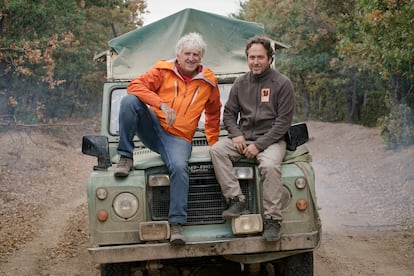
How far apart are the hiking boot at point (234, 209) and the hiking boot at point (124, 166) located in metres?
0.87

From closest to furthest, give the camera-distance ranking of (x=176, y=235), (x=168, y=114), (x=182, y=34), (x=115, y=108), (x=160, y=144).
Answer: (x=176, y=235) → (x=168, y=114) → (x=160, y=144) → (x=115, y=108) → (x=182, y=34)

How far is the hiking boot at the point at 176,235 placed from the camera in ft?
16.2

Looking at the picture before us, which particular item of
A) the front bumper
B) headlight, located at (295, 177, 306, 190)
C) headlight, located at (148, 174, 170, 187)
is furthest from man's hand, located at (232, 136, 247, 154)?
the front bumper

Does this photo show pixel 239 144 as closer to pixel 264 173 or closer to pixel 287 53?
pixel 264 173

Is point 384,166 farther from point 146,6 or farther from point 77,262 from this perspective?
point 146,6

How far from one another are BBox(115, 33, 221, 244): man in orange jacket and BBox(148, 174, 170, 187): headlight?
101 millimetres

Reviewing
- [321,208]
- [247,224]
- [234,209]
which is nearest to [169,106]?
[234,209]

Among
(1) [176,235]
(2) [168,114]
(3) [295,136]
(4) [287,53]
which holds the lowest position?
(1) [176,235]

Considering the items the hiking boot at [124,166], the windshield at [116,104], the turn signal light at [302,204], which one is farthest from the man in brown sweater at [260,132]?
the windshield at [116,104]

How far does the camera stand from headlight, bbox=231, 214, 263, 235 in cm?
506

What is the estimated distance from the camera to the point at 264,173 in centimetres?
516

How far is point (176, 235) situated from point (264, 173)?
87 centimetres

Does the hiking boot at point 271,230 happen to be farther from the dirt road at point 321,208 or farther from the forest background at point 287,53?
the forest background at point 287,53

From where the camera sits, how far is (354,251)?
768 cm
